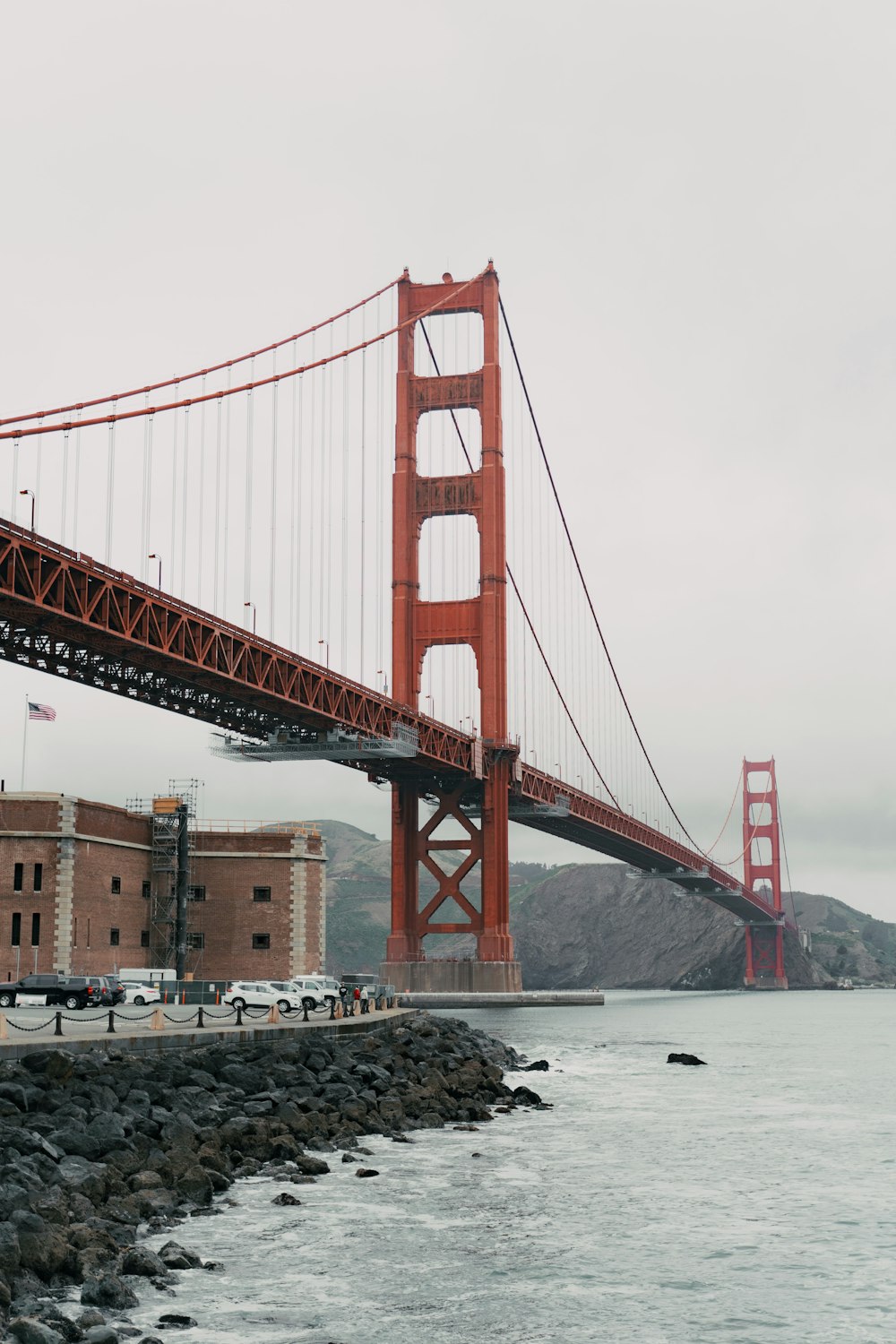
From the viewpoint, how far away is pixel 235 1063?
28.3 meters

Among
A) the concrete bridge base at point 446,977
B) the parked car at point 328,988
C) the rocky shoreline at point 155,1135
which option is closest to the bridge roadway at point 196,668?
the concrete bridge base at point 446,977

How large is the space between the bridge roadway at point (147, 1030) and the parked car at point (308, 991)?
8.23 ft

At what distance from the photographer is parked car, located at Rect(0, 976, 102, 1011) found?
40250mm

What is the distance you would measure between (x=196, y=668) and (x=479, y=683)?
29.2 meters

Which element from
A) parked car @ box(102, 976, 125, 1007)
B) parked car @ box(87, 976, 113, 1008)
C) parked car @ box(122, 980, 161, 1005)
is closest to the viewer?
parked car @ box(87, 976, 113, 1008)

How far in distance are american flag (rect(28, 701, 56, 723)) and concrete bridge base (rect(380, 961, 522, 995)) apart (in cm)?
2952

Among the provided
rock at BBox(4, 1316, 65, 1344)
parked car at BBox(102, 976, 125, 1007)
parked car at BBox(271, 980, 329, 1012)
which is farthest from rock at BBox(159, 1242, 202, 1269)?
parked car at BBox(271, 980, 329, 1012)

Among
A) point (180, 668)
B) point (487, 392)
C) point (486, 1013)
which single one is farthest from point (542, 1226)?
point (487, 392)

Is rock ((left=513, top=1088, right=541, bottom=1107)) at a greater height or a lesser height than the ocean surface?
greater

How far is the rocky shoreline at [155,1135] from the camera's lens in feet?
49.2

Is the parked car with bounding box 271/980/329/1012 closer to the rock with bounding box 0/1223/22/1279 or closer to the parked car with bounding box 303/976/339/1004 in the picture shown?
the parked car with bounding box 303/976/339/1004

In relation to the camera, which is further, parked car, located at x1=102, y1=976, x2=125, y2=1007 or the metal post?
the metal post

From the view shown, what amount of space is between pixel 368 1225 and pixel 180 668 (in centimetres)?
3222

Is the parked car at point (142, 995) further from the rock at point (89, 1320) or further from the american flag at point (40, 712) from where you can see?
the rock at point (89, 1320)
